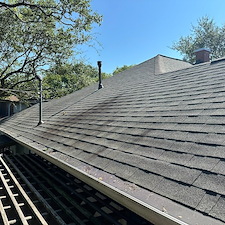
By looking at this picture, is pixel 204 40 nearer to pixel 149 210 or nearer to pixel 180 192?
pixel 180 192

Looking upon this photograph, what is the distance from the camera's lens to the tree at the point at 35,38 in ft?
47.5

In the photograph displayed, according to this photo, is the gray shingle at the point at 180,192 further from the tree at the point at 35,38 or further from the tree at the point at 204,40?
the tree at the point at 204,40

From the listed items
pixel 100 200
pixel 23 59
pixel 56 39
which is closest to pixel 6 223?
pixel 100 200

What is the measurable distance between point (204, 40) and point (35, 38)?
2343cm

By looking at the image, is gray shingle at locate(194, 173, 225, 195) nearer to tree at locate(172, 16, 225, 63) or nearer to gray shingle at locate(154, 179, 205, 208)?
gray shingle at locate(154, 179, 205, 208)

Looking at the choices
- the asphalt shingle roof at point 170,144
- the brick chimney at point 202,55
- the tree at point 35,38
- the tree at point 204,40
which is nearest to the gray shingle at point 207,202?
the asphalt shingle roof at point 170,144

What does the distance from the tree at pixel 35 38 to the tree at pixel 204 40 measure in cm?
2005

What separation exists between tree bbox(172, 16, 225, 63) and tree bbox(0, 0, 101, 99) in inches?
789

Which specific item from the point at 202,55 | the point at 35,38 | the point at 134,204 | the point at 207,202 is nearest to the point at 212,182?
the point at 207,202

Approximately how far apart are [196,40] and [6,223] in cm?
3466

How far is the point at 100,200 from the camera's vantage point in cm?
349

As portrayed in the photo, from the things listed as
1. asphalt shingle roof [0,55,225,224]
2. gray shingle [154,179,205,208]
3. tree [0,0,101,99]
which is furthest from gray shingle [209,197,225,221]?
tree [0,0,101,99]

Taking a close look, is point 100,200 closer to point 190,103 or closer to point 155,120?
point 155,120

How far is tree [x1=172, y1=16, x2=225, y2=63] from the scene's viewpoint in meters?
31.1
